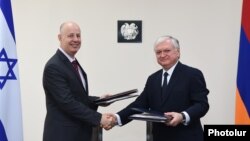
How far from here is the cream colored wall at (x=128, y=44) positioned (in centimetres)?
328

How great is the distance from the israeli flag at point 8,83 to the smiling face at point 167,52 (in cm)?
94

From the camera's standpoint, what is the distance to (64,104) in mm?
2305

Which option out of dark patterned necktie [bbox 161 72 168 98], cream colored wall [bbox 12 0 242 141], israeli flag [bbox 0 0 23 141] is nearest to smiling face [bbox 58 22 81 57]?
israeli flag [bbox 0 0 23 141]

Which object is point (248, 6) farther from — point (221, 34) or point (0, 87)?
point (0, 87)

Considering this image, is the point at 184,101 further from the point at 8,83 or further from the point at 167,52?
the point at 8,83

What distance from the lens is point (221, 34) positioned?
3.27 m

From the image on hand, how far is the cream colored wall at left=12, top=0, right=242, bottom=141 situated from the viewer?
3.28 metres

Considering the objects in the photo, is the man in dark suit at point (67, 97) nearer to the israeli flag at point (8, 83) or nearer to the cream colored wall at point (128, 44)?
the israeli flag at point (8, 83)

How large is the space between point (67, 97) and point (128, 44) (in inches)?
46.8

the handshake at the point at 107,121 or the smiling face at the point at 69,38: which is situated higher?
the smiling face at the point at 69,38

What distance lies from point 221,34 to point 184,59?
409 millimetres

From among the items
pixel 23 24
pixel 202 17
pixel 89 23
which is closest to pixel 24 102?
pixel 23 24
